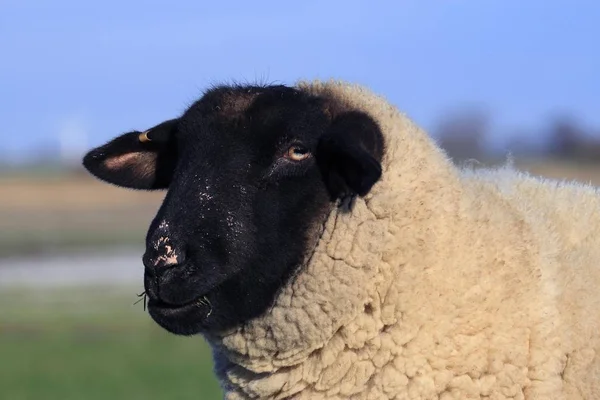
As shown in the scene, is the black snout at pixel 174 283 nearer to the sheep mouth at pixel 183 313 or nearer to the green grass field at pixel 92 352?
the sheep mouth at pixel 183 313

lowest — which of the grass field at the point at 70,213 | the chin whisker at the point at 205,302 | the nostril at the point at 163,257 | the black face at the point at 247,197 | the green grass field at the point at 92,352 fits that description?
the chin whisker at the point at 205,302

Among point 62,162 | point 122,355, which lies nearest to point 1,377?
point 122,355

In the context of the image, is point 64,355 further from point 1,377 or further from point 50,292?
point 50,292

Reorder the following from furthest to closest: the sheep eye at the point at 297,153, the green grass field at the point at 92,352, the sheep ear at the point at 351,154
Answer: the green grass field at the point at 92,352, the sheep eye at the point at 297,153, the sheep ear at the point at 351,154

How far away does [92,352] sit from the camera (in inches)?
719

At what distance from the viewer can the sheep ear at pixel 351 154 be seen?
160 inches

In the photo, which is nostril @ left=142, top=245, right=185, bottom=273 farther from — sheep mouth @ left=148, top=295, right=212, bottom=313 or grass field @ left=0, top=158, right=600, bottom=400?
grass field @ left=0, top=158, right=600, bottom=400

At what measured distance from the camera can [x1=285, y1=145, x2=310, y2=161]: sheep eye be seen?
436 cm

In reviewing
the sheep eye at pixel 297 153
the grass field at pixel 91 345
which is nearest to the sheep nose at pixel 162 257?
the sheep eye at pixel 297 153

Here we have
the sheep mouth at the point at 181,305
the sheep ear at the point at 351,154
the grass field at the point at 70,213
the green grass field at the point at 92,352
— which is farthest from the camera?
the grass field at the point at 70,213

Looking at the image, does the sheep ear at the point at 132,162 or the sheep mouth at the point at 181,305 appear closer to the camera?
the sheep mouth at the point at 181,305

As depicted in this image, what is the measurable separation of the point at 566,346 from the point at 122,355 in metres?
14.0

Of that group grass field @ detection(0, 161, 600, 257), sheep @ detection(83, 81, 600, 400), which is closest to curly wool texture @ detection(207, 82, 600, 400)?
sheep @ detection(83, 81, 600, 400)

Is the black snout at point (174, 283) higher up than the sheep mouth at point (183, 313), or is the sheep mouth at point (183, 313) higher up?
the black snout at point (174, 283)
